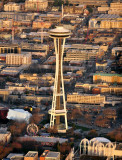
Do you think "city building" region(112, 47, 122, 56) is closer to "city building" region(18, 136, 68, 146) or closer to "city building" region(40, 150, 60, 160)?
"city building" region(18, 136, 68, 146)

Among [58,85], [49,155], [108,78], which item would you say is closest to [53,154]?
[49,155]

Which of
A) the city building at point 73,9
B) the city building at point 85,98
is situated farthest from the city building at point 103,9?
the city building at point 85,98

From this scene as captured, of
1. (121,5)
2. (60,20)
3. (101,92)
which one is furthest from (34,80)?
(121,5)

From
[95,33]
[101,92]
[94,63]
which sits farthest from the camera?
[95,33]

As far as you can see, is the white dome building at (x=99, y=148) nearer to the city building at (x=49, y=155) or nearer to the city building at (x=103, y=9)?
the city building at (x=49, y=155)

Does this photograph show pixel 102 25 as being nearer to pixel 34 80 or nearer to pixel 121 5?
pixel 121 5

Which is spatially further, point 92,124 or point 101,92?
point 101,92
